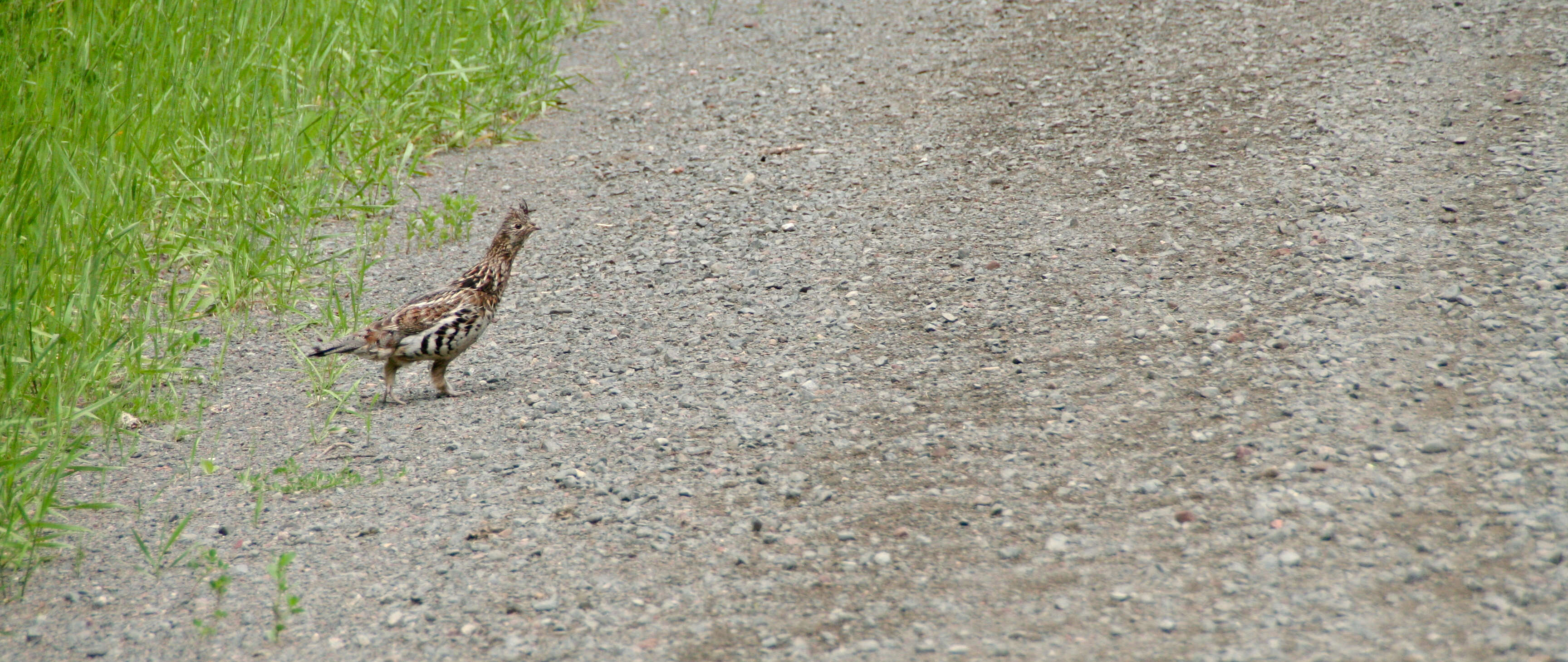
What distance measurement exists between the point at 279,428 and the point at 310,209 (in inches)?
96.5

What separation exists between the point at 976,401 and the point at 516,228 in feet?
9.30

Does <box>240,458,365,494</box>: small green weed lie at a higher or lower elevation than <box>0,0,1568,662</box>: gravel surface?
lower

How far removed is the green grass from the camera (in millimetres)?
5102

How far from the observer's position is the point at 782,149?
27.5ft

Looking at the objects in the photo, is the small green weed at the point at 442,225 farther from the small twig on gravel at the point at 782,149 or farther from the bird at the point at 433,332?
the small twig on gravel at the point at 782,149

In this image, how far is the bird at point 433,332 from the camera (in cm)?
557

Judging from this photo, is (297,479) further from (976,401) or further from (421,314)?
(976,401)

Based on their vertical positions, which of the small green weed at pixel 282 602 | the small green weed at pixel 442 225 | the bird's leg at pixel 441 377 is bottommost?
the small green weed at pixel 282 602

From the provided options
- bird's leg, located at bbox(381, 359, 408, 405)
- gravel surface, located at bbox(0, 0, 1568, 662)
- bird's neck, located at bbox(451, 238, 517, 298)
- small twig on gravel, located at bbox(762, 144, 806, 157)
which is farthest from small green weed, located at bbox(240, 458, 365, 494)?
small twig on gravel, located at bbox(762, 144, 806, 157)

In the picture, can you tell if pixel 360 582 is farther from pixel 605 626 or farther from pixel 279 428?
pixel 279 428

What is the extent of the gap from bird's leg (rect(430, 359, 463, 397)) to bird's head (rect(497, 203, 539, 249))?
33.3 inches

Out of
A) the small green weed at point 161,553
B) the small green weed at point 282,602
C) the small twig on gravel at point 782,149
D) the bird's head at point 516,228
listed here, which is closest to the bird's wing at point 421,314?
the bird's head at point 516,228

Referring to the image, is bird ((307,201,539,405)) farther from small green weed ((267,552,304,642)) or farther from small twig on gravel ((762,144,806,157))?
small twig on gravel ((762,144,806,157))

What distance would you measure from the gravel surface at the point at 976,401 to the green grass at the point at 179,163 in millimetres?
374
